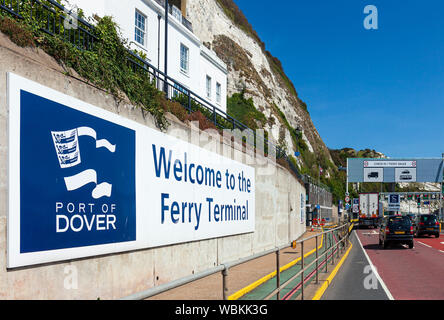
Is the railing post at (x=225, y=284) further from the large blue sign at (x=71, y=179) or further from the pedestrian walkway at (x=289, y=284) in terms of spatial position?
the large blue sign at (x=71, y=179)

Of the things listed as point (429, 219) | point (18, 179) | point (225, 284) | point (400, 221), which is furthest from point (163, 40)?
point (429, 219)

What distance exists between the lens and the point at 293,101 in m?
77.5

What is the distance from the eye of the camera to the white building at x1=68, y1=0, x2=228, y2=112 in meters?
22.7

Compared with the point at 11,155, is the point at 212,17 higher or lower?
higher

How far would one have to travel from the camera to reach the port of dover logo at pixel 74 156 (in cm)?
707

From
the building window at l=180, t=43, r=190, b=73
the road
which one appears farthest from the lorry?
the road

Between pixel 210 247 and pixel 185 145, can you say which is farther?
pixel 210 247

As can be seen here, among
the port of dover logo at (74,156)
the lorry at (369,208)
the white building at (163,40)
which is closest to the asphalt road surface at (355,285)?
the port of dover logo at (74,156)

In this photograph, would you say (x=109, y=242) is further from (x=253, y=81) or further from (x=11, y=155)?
(x=253, y=81)

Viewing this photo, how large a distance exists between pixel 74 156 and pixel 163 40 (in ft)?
66.1
